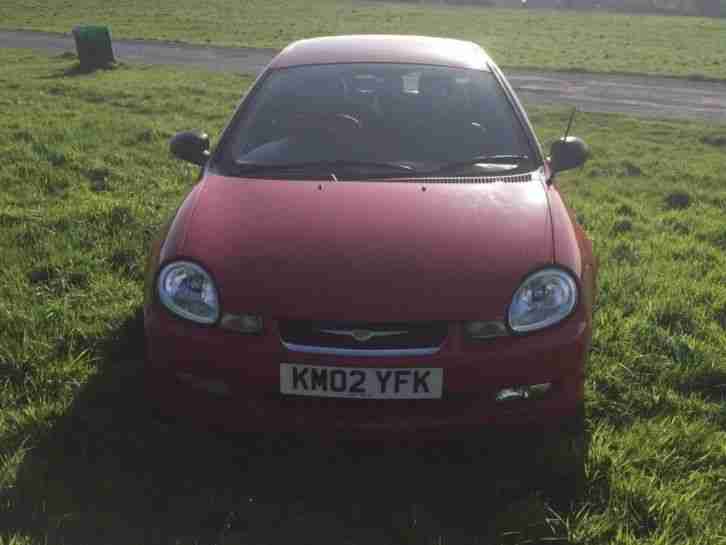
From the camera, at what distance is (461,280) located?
7.81 feet

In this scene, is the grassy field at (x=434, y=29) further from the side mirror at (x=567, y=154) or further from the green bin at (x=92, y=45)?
the side mirror at (x=567, y=154)

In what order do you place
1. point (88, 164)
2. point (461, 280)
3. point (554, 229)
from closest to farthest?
point (461, 280) < point (554, 229) < point (88, 164)

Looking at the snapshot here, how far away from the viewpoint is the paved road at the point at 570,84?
1162 centimetres

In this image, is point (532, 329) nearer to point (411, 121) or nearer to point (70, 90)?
point (411, 121)

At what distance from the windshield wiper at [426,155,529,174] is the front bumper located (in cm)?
98

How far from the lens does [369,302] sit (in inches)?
90.4

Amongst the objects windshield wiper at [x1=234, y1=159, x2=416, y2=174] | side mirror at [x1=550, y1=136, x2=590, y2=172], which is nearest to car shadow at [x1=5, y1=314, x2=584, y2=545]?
windshield wiper at [x1=234, y1=159, x2=416, y2=174]

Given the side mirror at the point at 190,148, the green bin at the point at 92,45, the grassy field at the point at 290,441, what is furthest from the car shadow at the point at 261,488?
the green bin at the point at 92,45

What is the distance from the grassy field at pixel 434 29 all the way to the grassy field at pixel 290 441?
1388cm

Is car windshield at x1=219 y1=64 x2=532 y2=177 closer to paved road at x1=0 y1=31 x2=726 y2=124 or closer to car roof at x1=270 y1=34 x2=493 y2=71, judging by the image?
car roof at x1=270 y1=34 x2=493 y2=71

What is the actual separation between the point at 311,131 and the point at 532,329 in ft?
5.12

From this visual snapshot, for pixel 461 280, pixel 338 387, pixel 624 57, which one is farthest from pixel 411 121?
pixel 624 57

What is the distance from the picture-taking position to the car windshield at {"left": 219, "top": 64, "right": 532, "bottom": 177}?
3.14 meters

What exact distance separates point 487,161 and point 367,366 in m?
1.33
